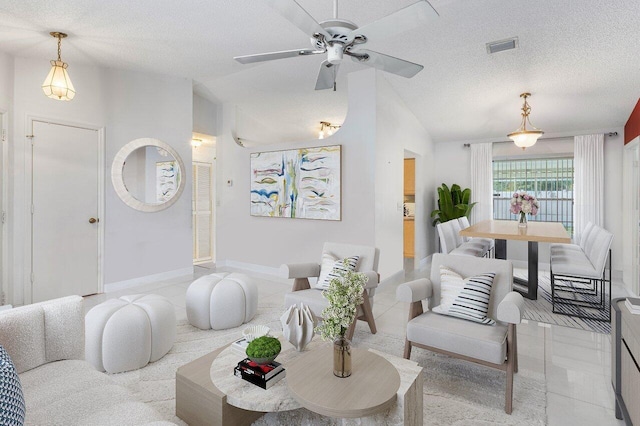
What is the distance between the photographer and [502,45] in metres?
3.42

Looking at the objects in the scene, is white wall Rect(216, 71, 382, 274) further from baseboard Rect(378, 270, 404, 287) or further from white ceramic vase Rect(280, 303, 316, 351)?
white ceramic vase Rect(280, 303, 316, 351)

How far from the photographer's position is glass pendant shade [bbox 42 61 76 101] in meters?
3.25

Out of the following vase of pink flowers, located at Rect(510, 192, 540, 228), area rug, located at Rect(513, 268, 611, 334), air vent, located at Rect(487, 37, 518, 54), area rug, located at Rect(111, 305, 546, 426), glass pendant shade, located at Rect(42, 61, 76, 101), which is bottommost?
area rug, located at Rect(111, 305, 546, 426)

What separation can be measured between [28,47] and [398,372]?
15.2 feet

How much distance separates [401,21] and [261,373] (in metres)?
1.89

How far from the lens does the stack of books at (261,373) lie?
5.21 feet

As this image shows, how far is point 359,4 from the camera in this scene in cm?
292

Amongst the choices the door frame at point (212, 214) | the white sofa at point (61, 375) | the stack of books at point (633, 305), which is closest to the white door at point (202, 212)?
the door frame at point (212, 214)

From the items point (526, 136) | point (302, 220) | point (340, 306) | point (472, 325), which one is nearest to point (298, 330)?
point (340, 306)

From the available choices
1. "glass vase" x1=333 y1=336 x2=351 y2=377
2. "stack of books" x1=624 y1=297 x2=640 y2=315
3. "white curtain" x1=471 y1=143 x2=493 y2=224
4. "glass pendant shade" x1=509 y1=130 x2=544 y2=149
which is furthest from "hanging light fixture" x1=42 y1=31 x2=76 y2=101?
"white curtain" x1=471 y1=143 x2=493 y2=224

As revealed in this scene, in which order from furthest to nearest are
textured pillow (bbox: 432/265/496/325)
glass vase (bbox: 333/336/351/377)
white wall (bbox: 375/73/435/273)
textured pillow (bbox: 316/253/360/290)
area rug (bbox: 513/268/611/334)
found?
white wall (bbox: 375/73/435/273), area rug (bbox: 513/268/611/334), textured pillow (bbox: 316/253/360/290), textured pillow (bbox: 432/265/496/325), glass vase (bbox: 333/336/351/377)

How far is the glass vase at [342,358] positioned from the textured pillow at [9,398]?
110 centimetres

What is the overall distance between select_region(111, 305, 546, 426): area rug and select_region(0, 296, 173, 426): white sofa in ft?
1.63

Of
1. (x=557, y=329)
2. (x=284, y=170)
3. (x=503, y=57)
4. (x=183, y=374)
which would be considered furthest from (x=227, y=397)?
(x=503, y=57)
